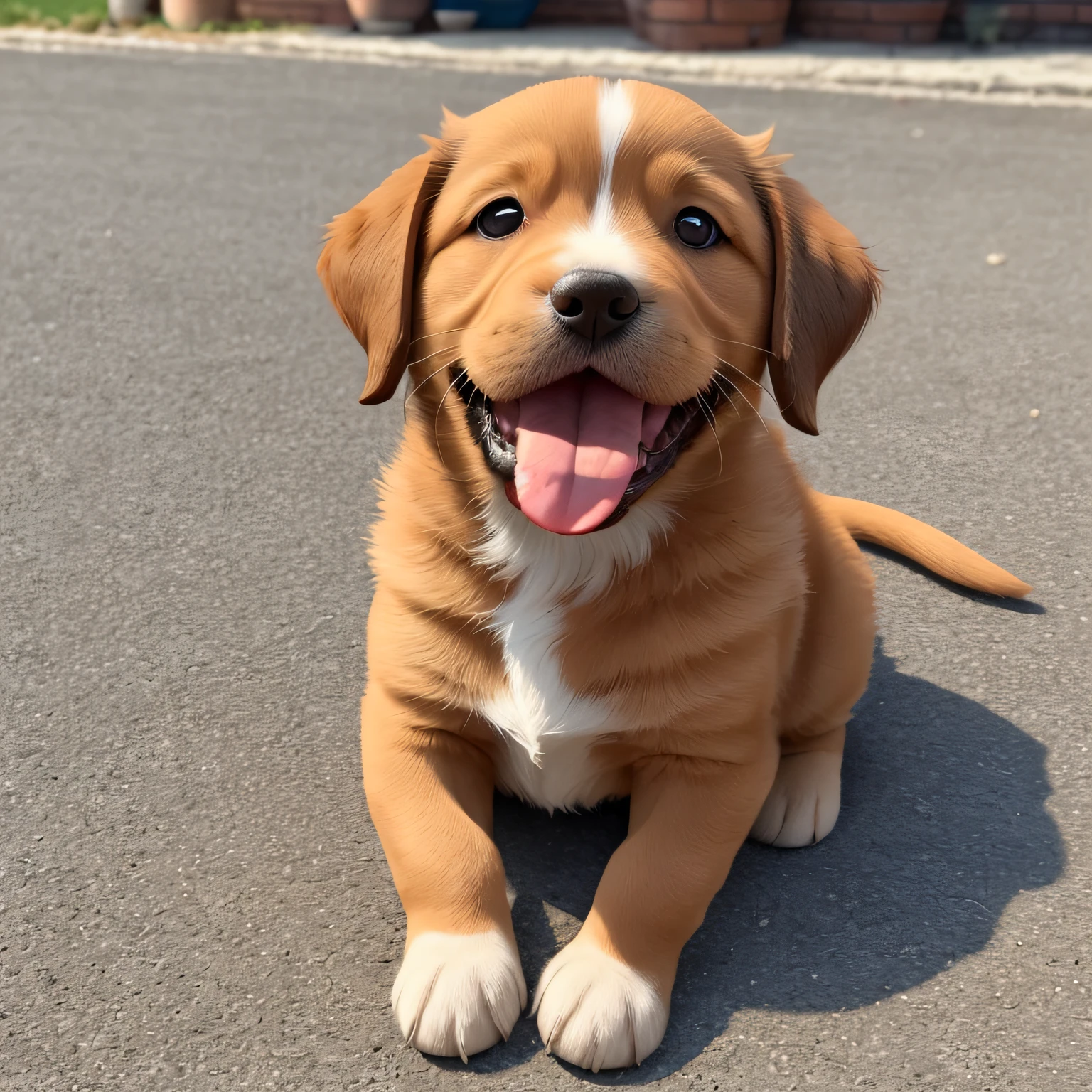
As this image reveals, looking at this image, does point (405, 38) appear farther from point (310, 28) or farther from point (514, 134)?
point (514, 134)

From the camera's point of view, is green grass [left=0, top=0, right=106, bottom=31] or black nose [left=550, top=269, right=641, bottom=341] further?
green grass [left=0, top=0, right=106, bottom=31]

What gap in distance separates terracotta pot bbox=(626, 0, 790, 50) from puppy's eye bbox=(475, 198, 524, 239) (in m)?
8.83

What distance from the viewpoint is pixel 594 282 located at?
1.94 m

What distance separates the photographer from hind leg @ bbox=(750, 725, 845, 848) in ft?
8.43

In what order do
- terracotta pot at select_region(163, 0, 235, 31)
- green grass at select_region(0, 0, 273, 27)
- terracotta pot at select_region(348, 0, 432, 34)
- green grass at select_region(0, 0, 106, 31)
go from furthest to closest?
green grass at select_region(0, 0, 106, 31), green grass at select_region(0, 0, 273, 27), terracotta pot at select_region(163, 0, 235, 31), terracotta pot at select_region(348, 0, 432, 34)

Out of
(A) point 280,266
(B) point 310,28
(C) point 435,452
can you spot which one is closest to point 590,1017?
(C) point 435,452

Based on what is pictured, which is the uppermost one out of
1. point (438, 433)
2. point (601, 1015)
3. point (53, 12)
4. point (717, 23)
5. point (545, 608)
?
point (438, 433)

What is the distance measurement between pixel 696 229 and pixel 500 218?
34 centimetres

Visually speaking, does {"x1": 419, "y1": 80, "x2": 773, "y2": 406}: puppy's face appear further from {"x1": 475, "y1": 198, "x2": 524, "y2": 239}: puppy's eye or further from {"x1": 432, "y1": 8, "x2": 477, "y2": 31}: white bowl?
{"x1": 432, "y1": 8, "x2": 477, "y2": 31}: white bowl

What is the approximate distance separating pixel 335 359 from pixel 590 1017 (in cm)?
341

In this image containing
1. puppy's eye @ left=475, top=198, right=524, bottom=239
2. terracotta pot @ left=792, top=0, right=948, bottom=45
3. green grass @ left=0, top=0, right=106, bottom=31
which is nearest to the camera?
puppy's eye @ left=475, top=198, right=524, bottom=239

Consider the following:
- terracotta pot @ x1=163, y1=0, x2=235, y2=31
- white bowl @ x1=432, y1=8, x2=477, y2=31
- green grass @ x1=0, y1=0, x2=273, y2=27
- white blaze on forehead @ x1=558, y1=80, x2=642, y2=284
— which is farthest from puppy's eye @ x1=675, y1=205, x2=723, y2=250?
terracotta pot @ x1=163, y1=0, x2=235, y2=31

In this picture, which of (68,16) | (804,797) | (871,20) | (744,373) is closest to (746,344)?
(744,373)

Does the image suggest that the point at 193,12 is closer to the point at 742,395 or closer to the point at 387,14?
the point at 387,14
